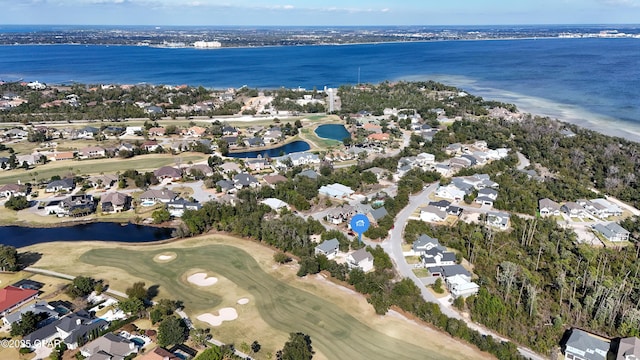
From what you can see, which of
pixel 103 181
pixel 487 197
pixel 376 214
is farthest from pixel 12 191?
pixel 487 197

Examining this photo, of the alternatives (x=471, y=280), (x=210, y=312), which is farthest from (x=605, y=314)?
(x=210, y=312)

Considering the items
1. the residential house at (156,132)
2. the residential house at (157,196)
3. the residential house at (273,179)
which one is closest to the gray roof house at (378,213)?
the residential house at (273,179)

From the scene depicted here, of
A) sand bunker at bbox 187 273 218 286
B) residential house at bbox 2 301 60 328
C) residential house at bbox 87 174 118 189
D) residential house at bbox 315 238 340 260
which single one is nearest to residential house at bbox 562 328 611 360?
residential house at bbox 315 238 340 260

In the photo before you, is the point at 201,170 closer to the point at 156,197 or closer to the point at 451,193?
the point at 156,197

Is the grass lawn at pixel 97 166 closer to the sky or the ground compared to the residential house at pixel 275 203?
closer to the ground

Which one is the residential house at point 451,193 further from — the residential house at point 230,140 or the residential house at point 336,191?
the residential house at point 230,140

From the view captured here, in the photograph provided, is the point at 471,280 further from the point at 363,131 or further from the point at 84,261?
the point at 363,131

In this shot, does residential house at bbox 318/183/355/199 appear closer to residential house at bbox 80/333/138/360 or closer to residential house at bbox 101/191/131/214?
residential house at bbox 101/191/131/214
